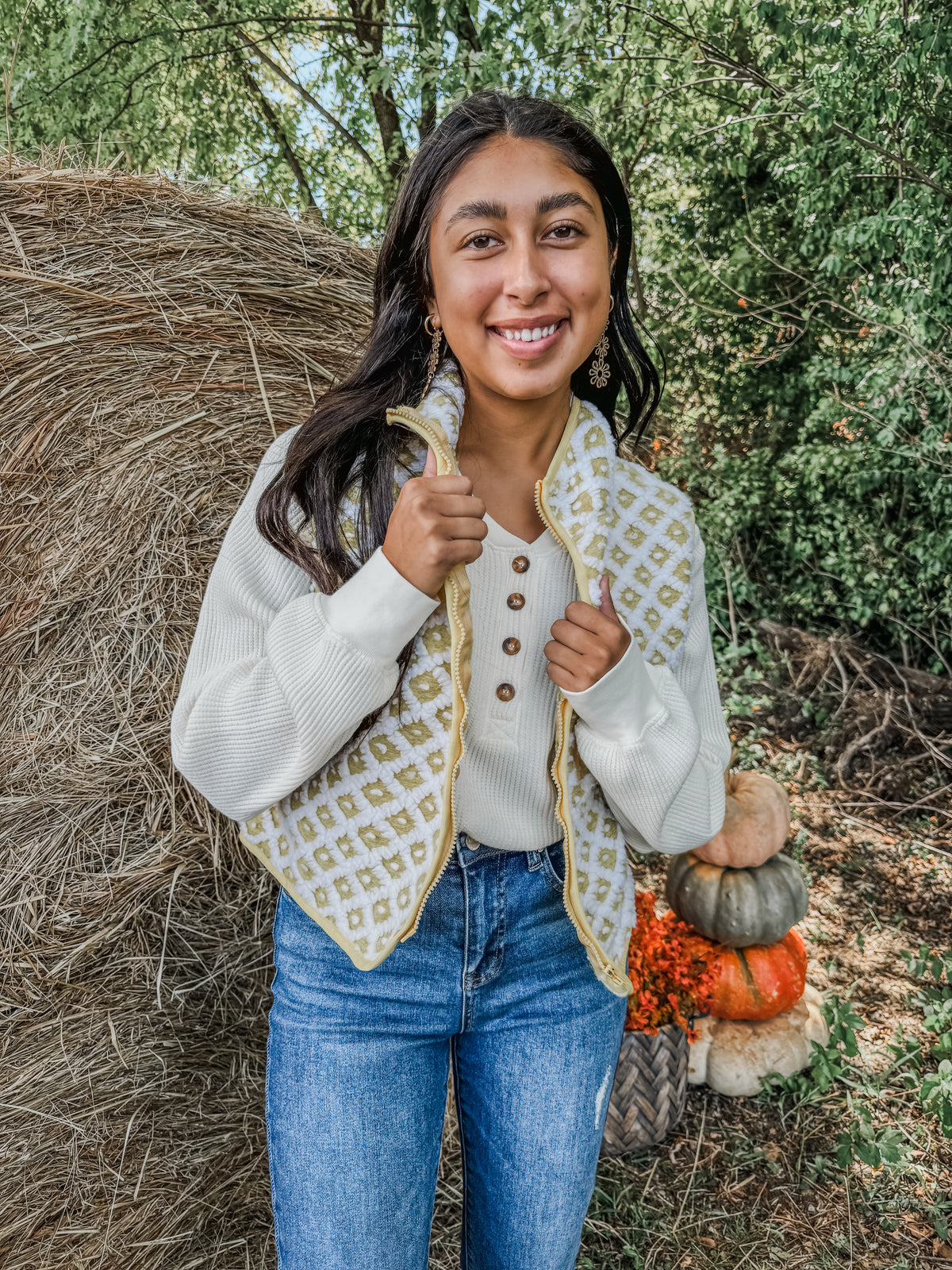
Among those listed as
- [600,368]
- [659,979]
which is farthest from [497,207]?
[659,979]

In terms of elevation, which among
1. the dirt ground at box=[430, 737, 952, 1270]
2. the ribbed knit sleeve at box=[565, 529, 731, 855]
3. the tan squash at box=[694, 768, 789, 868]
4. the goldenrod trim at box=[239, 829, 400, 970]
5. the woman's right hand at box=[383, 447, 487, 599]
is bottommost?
the dirt ground at box=[430, 737, 952, 1270]

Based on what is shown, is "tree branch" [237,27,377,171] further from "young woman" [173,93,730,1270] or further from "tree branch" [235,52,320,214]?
"young woman" [173,93,730,1270]

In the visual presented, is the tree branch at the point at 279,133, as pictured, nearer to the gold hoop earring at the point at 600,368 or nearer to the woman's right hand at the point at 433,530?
the gold hoop earring at the point at 600,368

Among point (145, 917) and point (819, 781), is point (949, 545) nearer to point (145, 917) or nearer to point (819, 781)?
point (819, 781)

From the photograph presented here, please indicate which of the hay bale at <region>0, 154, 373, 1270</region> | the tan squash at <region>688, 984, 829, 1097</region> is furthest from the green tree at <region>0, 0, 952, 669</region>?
the tan squash at <region>688, 984, 829, 1097</region>

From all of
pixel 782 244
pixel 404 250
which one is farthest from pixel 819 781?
pixel 404 250

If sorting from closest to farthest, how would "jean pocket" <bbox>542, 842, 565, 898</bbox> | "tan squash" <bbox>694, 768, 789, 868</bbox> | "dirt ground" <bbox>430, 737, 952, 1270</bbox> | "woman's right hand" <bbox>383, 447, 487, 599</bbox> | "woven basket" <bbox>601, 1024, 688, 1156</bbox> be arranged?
A: "woman's right hand" <bbox>383, 447, 487, 599</bbox>
"jean pocket" <bbox>542, 842, 565, 898</bbox>
"dirt ground" <bbox>430, 737, 952, 1270</bbox>
"woven basket" <bbox>601, 1024, 688, 1156</bbox>
"tan squash" <bbox>694, 768, 789, 868</bbox>

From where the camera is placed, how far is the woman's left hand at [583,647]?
1.23 meters

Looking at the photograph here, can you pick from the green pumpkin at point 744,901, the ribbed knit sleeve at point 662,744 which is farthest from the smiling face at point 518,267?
the green pumpkin at point 744,901

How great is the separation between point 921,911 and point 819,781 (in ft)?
2.75

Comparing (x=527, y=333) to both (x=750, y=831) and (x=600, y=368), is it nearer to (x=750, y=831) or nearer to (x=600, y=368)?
(x=600, y=368)

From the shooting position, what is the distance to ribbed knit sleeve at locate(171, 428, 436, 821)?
1.13 meters

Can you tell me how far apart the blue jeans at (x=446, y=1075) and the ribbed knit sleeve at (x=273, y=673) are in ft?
0.88

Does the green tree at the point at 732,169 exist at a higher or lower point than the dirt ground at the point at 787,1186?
higher
